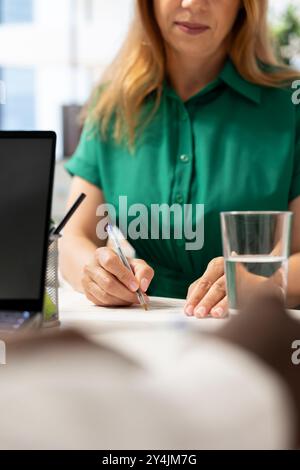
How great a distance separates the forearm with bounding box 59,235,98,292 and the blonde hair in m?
0.24

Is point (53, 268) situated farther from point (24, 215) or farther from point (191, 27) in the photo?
point (191, 27)

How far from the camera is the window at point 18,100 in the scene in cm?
450

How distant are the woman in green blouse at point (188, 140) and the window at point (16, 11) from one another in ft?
10.8

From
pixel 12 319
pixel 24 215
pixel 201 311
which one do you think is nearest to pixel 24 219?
pixel 24 215

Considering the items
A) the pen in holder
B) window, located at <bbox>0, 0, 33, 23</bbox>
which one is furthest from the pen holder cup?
window, located at <bbox>0, 0, 33, 23</bbox>

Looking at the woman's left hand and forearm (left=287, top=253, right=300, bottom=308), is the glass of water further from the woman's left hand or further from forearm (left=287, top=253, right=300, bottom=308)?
forearm (left=287, top=253, right=300, bottom=308)

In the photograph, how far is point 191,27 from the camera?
118 cm

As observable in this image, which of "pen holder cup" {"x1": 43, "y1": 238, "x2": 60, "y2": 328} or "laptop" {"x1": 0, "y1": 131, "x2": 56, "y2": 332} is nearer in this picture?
"laptop" {"x1": 0, "y1": 131, "x2": 56, "y2": 332}

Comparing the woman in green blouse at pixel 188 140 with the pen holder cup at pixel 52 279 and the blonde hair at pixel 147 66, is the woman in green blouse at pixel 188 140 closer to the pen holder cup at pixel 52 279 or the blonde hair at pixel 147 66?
the blonde hair at pixel 147 66

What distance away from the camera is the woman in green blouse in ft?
4.31

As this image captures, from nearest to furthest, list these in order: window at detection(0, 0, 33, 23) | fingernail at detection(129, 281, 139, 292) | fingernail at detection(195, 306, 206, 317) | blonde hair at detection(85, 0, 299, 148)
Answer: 1. fingernail at detection(195, 306, 206, 317)
2. fingernail at detection(129, 281, 139, 292)
3. blonde hair at detection(85, 0, 299, 148)
4. window at detection(0, 0, 33, 23)

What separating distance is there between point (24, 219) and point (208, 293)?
25 centimetres

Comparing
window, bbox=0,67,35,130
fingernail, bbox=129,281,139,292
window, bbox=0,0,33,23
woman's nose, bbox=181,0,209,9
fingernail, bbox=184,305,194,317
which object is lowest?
fingernail, bbox=184,305,194,317

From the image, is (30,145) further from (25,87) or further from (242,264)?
(25,87)
